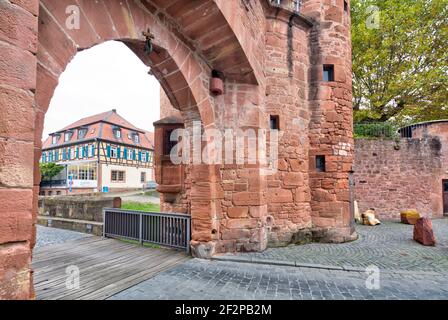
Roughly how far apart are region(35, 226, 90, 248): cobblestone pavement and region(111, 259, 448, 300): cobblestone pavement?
3774 mm

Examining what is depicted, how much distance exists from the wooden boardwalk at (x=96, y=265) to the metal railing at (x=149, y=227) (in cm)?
23

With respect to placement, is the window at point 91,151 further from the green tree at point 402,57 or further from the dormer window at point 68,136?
the green tree at point 402,57

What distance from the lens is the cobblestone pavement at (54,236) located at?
6277 mm

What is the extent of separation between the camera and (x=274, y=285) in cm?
382

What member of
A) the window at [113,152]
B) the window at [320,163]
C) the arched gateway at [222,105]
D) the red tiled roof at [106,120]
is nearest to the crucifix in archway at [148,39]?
the arched gateway at [222,105]

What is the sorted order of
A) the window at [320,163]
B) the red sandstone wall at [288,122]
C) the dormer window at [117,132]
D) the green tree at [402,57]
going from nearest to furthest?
the red sandstone wall at [288,122] → the window at [320,163] → the green tree at [402,57] → the dormer window at [117,132]

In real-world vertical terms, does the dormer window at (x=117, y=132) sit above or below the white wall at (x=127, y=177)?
above

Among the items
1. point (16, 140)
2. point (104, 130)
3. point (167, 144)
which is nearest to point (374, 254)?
point (167, 144)

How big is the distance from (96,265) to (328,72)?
7.29m

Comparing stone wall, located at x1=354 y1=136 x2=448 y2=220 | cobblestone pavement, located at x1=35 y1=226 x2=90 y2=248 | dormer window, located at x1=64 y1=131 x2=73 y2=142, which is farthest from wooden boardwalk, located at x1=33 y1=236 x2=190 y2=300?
dormer window, located at x1=64 y1=131 x2=73 y2=142

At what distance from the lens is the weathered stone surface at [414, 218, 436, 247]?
6324 mm

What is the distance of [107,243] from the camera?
20.2 ft

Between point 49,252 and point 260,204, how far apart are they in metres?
4.57
